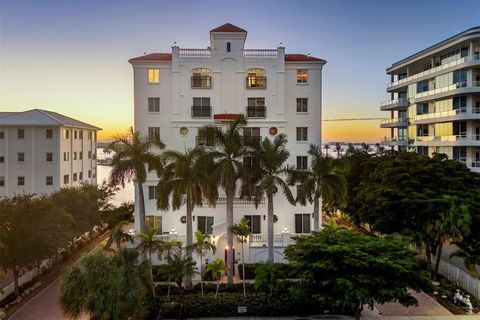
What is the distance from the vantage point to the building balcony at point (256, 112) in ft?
101

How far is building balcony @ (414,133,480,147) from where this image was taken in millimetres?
41484

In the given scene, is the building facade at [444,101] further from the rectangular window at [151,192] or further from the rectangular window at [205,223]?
the rectangular window at [151,192]

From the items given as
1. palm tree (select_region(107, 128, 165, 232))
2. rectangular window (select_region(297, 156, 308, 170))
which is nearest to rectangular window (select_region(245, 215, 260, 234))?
rectangular window (select_region(297, 156, 308, 170))

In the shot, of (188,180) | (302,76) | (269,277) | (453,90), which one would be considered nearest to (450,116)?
(453,90)

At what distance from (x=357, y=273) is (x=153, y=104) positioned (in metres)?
20.9

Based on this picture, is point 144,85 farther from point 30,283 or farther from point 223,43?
point 30,283

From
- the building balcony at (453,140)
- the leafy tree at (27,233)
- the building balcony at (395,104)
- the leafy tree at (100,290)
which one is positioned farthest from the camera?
the building balcony at (395,104)

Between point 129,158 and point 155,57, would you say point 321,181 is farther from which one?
point 155,57

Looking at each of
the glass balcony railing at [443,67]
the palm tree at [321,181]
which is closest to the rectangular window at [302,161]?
the palm tree at [321,181]

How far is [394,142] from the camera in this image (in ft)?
191

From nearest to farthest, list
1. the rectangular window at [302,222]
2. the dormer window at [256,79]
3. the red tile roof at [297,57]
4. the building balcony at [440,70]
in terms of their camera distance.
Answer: the rectangular window at [302,222] < the dormer window at [256,79] < the red tile roof at [297,57] < the building balcony at [440,70]

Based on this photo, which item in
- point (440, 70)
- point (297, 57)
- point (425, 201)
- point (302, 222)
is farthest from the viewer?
point (440, 70)

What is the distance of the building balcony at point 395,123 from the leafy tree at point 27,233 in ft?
158

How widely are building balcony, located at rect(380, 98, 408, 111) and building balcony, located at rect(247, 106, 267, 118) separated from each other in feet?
108
